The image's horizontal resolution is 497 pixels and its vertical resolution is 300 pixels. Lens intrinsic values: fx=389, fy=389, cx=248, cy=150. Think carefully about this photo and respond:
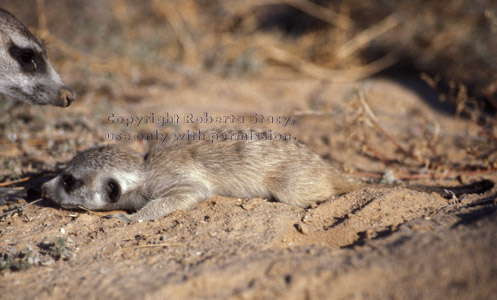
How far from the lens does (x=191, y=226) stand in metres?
2.92

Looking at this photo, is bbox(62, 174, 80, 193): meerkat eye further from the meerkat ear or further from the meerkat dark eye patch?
the meerkat dark eye patch

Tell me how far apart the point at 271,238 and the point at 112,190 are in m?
1.44

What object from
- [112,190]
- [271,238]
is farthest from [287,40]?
[271,238]

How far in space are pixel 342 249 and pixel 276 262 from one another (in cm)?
49

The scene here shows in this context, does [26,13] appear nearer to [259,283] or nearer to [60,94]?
A: [60,94]

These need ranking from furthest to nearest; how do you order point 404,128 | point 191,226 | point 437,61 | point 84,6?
point 437,61 → point 84,6 → point 404,128 → point 191,226

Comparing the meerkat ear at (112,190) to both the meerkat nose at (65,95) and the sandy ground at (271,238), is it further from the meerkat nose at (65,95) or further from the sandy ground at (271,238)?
the meerkat nose at (65,95)

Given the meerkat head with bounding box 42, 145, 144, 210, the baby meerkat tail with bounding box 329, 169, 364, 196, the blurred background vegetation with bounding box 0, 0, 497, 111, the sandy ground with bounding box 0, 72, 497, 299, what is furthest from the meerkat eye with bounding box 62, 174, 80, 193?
the blurred background vegetation with bounding box 0, 0, 497, 111

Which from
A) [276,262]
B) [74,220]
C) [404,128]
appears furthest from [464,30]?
[74,220]

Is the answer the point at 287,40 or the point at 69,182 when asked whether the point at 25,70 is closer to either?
the point at 69,182

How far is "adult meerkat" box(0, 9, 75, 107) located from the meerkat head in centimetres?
89

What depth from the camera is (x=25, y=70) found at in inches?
145

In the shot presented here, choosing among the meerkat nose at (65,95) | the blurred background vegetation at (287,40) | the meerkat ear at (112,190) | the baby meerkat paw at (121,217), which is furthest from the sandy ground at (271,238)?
the blurred background vegetation at (287,40)

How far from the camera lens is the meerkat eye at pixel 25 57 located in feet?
11.8
